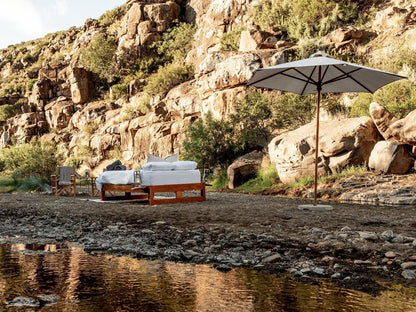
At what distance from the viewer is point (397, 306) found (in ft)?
8.36

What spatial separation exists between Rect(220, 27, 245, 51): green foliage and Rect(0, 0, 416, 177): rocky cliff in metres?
0.50

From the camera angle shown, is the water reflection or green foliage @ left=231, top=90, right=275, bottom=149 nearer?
the water reflection

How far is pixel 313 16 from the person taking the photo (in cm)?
2011

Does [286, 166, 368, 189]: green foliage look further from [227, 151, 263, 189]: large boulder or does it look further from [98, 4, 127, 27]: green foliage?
[98, 4, 127, 27]: green foliage

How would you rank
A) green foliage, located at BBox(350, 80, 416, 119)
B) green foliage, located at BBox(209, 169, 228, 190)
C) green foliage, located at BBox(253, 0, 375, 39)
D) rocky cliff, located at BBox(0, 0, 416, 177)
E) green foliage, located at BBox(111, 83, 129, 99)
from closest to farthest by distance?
green foliage, located at BBox(350, 80, 416, 119) < green foliage, located at BBox(209, 169, 228, 190) < rocky cliff, located at BBox(0, 0, 416, 177) < green foliage, located at BBox(253, 0, 375, 39) < green foliage, located at BBox(111, 83, 129, 99)

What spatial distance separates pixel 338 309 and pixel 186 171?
301 inches

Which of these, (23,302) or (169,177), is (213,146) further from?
(23,302)

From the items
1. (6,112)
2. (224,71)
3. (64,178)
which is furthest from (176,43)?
(64,178)

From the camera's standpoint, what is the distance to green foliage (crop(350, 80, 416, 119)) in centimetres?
1132

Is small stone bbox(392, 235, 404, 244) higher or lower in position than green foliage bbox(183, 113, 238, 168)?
lower

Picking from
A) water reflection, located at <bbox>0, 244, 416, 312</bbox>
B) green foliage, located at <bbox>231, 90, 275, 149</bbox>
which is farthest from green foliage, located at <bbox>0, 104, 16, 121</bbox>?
water reflection, located at <bbox>0, 244, 416, 312</bbox>

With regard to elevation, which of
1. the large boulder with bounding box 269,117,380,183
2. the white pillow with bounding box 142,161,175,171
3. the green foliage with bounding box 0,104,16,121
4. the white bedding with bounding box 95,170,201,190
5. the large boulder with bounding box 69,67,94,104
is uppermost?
the large boulder with bounding box 69,67,94,104

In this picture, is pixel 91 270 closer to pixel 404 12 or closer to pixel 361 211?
pixel 361 211

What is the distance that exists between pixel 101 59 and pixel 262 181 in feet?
82.0
